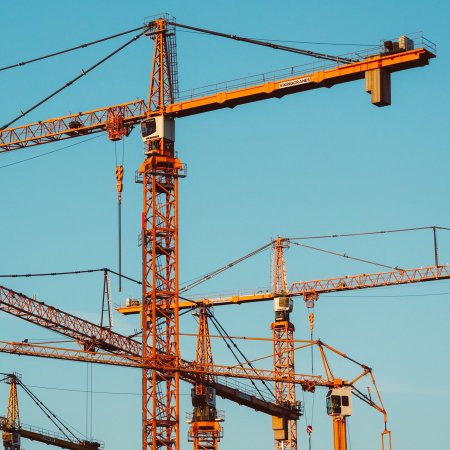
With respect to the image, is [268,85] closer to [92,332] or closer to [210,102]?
[210,102]

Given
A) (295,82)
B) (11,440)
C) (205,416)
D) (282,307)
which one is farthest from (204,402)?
(282,307)

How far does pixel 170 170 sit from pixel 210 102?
6335 millimetres

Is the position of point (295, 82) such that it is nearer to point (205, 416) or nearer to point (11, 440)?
point (205, 416)

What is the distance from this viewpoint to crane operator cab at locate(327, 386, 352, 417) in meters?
130

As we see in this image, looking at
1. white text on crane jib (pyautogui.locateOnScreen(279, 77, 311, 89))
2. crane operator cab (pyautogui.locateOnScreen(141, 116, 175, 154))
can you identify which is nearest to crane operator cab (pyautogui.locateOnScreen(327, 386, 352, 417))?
crane operator cab (pyautogui.locateOnScreen(141, 116, 175, 154))

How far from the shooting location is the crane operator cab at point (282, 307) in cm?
18812

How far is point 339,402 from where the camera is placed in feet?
432

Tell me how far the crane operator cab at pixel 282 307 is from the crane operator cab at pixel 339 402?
54390mm

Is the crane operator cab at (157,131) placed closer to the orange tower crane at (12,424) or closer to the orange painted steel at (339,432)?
the orange painted steel at (339,432)

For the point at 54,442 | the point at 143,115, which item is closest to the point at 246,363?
the point at 143,115

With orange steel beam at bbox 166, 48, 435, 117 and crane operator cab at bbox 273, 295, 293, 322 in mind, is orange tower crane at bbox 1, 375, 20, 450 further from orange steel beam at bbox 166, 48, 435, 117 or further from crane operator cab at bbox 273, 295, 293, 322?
orange steel beam at bbox 166, 48, 435, 117

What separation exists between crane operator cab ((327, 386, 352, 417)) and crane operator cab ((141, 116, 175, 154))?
23.0 meters

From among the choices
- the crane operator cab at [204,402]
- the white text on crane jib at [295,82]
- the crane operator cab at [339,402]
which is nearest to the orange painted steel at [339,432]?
the crane operator cab at [339,402]

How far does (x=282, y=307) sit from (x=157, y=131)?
62292 mm
